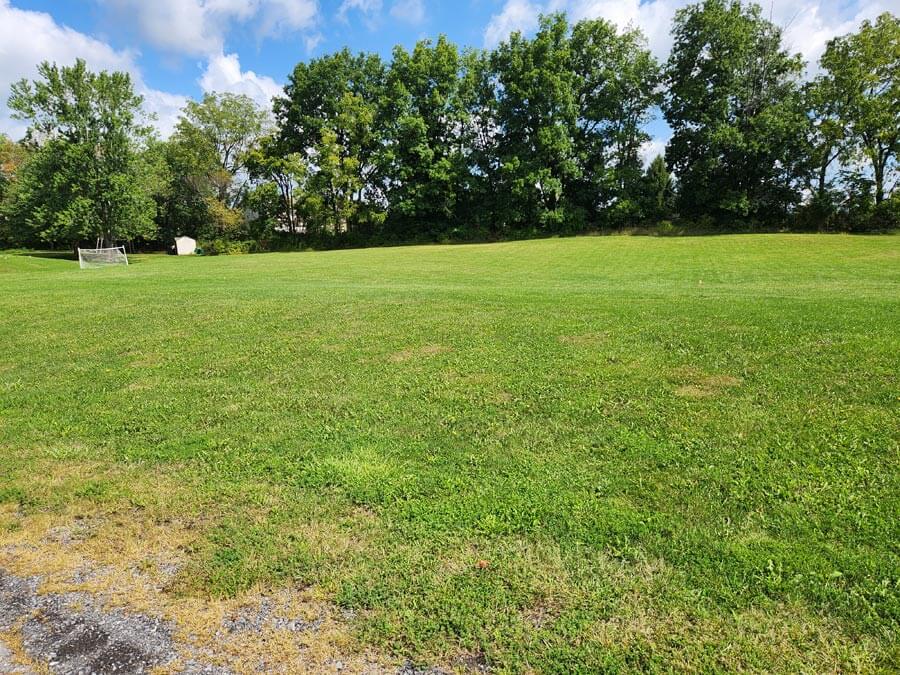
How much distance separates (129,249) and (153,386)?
53.8 metres

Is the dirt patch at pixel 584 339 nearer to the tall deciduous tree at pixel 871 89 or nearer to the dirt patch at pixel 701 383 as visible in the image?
the dirt patch at pixel 701 383

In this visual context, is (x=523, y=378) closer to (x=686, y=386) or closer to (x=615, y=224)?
(x=686, y=386)

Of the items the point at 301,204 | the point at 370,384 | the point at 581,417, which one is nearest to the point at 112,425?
the point at 370,384

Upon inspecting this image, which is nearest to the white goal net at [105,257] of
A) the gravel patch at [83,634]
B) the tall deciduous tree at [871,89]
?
the gravel patch at [83,634]

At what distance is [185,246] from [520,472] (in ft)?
166

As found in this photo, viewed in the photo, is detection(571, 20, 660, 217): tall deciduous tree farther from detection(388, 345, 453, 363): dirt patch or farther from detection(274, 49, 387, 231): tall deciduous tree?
detection(388, 345, 453, 363): dirt patch

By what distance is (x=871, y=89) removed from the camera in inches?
1278

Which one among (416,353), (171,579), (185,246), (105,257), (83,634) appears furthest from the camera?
(185,246)

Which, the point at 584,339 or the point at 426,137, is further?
the point at 426,137

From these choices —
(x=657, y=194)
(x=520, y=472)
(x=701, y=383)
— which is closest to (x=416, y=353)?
(x=520, y=472)

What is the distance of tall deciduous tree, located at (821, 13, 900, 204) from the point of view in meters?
31.5

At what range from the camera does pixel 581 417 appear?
4215 mm

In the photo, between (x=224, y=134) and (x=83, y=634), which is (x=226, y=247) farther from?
(x=83, y=634)

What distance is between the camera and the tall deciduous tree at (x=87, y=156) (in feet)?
101
